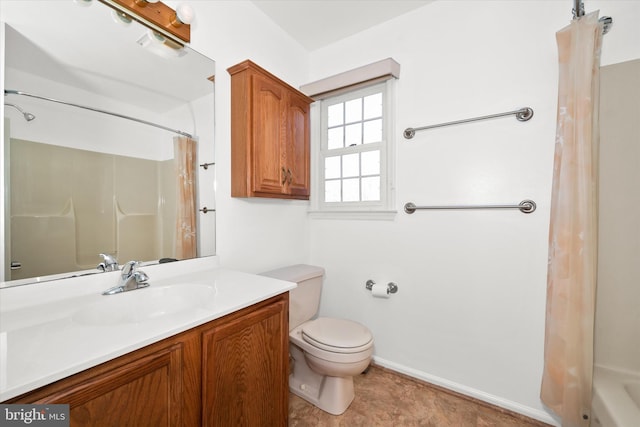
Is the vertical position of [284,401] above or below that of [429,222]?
below

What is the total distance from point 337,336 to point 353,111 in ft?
5.36

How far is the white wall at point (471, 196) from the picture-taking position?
1.48 meters

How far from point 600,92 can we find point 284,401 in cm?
215

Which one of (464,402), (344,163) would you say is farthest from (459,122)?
(464,402)

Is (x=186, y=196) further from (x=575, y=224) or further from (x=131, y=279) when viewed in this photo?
(x=575, y=224)

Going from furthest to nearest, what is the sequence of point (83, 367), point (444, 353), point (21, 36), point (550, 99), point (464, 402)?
point (444, 353) → point (464, 402) → point (550, 99) → point (21, 36) → point (83, 367)

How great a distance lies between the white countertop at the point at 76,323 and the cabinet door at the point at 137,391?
0.15 ft

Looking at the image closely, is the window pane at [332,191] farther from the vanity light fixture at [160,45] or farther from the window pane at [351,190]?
the vanity light fixture at [160,45]

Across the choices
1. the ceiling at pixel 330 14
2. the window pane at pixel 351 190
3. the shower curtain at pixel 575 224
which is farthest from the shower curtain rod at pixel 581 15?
the window pane at pixel 351 190

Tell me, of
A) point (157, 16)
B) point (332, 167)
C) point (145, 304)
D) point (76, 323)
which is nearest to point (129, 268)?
point (145, 304)

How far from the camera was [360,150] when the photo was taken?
6.79 ft

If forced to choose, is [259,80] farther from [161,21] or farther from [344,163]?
[344,163]

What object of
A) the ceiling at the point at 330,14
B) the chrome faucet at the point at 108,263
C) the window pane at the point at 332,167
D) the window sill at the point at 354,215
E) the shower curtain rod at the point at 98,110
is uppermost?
the ceiling at the point at 330,14

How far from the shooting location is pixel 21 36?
0.99 metres
